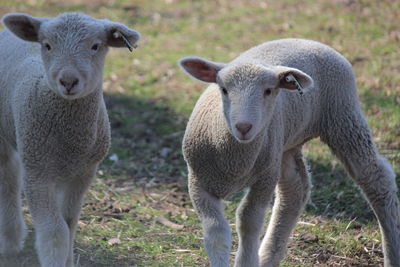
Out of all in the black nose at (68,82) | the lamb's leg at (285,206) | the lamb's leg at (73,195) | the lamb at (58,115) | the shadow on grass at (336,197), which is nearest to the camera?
the black nose at (68,82)

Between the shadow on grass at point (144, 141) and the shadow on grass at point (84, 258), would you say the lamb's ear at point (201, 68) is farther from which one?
the shadow on grass at point (144, 141)

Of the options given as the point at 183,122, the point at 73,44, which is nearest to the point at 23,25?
the point at 73,44

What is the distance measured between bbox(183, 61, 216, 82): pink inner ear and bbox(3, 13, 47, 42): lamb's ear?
38.1 inches

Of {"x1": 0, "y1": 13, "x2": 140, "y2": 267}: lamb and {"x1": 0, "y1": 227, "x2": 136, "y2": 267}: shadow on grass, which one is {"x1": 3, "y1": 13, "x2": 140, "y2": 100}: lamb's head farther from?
{"x1": 0, "y1": 227, "x2": 136, "y2": 267}: shadow on grass

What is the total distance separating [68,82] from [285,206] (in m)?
2.21

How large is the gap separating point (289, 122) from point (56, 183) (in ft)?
5.40

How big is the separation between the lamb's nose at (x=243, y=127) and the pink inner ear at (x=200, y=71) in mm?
585

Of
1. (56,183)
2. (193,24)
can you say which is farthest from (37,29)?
(193,24)

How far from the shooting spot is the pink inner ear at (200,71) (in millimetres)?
5238

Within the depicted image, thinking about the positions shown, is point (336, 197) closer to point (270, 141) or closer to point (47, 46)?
point (270, 141)

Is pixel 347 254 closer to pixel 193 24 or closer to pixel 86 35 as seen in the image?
pixel 86 35

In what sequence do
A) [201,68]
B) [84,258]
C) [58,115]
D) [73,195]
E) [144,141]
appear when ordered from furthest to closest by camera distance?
[144,141]
[84,258]
[73,195]
[201,68]
[58,115]

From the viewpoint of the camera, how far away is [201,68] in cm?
527

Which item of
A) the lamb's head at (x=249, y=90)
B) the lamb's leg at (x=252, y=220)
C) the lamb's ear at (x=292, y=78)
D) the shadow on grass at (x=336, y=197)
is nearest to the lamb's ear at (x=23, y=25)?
the lamb's head at (x=249, y=90)
